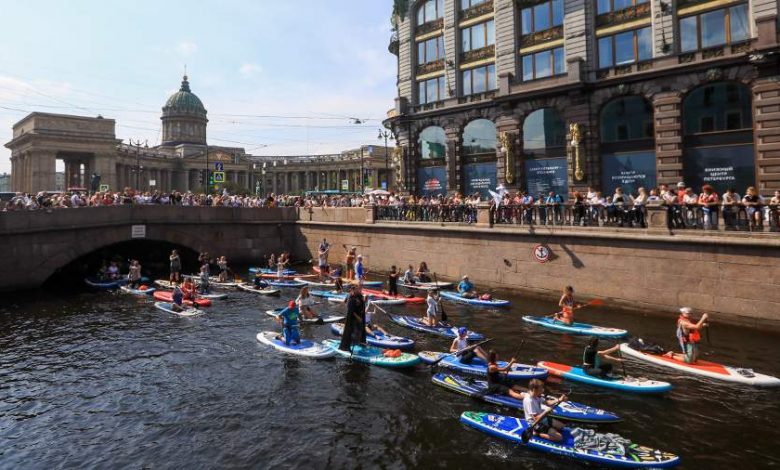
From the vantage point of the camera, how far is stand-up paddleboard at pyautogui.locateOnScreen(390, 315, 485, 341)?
61.8 feet

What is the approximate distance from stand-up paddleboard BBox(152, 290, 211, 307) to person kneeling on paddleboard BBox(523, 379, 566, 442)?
18.4m

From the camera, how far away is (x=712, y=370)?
14.7 metres

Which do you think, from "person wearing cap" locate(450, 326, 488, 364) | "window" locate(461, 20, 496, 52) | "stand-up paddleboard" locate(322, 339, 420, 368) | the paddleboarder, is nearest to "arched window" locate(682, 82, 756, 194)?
"window" locate(461, 20, 496, 52)

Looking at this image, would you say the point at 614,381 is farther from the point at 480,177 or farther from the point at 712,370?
the point at 480,177

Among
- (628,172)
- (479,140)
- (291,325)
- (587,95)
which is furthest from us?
(479,140)

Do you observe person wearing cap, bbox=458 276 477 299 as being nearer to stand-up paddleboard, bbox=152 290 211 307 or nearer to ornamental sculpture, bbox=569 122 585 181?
ornamental sculpture, bbox=569 122 585 181

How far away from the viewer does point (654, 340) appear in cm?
1839

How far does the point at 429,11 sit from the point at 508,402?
37259 millimetres

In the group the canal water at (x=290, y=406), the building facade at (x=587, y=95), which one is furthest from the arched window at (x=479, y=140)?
the canal water at (x=290, y=406)

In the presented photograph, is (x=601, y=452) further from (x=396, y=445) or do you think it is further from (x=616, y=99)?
(x=616, y=99)

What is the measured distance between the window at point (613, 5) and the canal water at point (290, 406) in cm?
2042

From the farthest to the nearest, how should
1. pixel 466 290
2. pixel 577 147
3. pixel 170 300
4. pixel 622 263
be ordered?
1. pixel 577 147
2. pixel 170 300
3. pixel 466 290
4. pixel 622 263

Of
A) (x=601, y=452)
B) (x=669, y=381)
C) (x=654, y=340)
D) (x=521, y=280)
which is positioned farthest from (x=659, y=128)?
(x=601, y=452)

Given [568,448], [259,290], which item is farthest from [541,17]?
[568,448]
